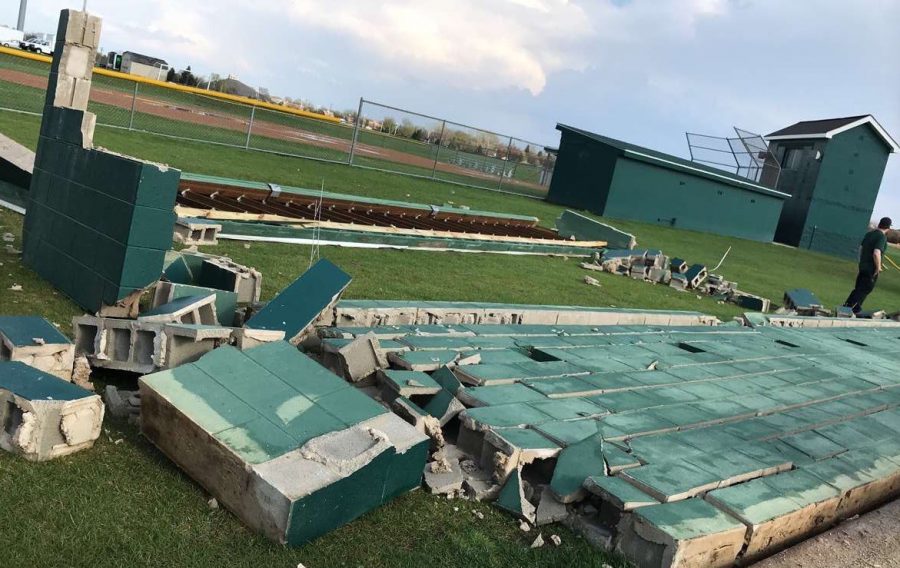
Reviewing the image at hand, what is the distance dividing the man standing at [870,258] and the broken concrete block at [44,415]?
15.6 meters

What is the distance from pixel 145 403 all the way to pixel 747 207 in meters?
36.4

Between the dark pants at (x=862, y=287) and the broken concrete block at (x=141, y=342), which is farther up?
the dark pants at (x=862, y=287)

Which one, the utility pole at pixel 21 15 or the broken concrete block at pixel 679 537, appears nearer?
the broken concrete block at pixel 679 537

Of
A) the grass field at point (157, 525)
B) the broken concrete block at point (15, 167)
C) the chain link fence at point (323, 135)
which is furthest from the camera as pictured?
the chain link fence at point (323, 135)

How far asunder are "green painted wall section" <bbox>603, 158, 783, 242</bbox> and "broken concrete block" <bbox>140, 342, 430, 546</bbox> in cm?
2585

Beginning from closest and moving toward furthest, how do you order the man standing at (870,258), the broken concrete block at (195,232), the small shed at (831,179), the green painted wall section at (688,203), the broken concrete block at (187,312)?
the broken concrete block at (187,312) → the broken concrete block at (195,232) → the man standing at (870,258) → the green painted wall section at (688,203) → the small shed at (831,179)

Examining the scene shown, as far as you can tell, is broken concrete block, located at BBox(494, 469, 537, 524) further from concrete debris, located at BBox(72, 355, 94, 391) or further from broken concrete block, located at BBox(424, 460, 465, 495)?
concrete debris, located at BBox(72, 355, 94, 391)

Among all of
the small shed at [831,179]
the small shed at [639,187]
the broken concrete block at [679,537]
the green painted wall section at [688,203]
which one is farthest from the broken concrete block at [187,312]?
the small shed at [831,179]

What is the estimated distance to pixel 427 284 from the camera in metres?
9.80

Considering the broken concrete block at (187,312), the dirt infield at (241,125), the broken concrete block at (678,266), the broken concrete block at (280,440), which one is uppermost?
the dirt infield at (241,125)

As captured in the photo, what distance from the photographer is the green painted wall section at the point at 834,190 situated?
40.0 m

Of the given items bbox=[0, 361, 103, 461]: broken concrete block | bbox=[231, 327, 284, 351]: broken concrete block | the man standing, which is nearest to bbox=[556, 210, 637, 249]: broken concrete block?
the man standing

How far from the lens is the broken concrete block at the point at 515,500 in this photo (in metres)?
4.05

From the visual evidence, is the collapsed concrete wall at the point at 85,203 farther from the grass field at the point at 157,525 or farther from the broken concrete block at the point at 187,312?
the broken concrete block at the point at 187,312
